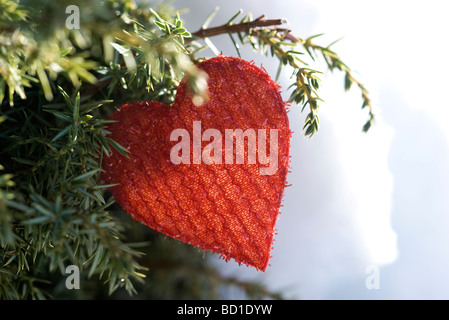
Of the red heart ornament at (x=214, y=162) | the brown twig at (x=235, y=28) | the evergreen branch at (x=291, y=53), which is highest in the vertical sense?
the brown twig at (x=235, y=28)

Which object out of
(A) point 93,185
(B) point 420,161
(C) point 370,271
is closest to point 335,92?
(B) point 420,161

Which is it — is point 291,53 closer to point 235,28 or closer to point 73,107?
point 235,28

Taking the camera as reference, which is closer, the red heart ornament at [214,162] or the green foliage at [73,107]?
the green foliage at [73,107]

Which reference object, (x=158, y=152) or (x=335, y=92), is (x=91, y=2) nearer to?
(x=158, y=152)

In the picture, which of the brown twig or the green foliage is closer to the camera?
the green foliage

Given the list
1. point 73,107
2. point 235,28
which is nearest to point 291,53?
point 235,28
